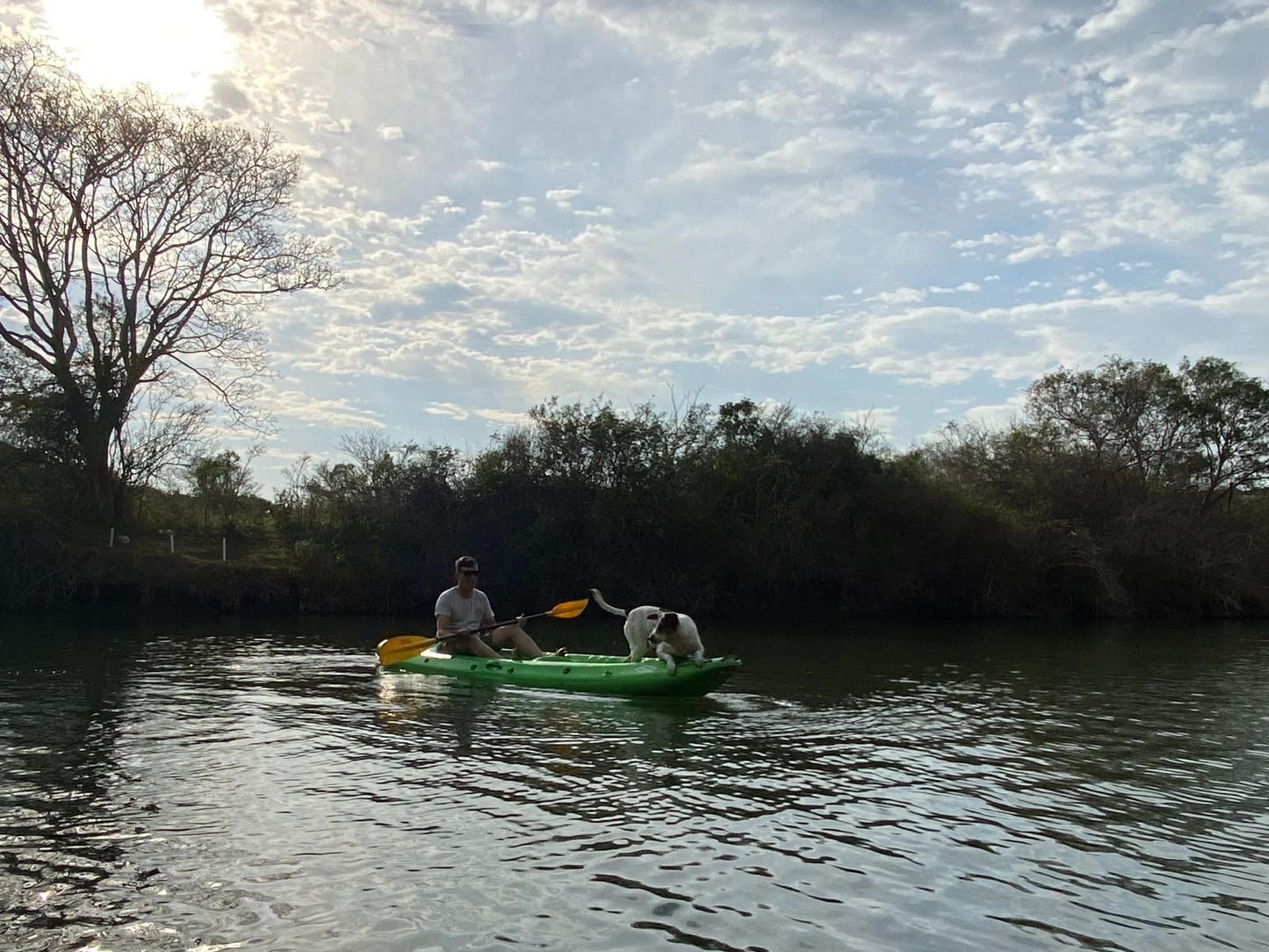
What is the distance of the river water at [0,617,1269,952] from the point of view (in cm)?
466

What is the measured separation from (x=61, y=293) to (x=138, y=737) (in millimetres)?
21248

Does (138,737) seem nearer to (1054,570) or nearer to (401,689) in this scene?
(401,689)

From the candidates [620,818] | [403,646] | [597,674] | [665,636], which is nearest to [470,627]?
[403,646]

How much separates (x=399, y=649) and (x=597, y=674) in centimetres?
383

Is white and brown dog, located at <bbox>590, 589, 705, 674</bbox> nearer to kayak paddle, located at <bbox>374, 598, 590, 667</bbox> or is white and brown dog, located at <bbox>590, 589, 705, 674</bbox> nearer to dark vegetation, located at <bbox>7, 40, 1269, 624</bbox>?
kayak paddle, located at <bbox>374, 598, 590, 667</bbox>

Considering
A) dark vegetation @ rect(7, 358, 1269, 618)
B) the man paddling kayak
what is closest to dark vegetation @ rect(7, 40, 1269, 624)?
dark vegetation @ rect(7, 358, 1269, 618)

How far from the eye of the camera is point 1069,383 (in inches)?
1510

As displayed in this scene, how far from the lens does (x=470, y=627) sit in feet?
44.1

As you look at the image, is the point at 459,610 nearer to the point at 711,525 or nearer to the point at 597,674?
the point at 597,674

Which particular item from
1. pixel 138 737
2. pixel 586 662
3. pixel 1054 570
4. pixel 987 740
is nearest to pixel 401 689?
pixel 586 662

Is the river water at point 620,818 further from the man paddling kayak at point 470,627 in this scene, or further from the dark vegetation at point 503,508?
the dark vegetation at point 503,508

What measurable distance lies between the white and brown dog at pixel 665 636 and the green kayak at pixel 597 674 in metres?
0.12

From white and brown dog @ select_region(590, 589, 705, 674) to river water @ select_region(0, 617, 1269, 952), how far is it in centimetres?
58

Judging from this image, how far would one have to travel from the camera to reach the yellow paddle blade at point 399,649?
13789mm
